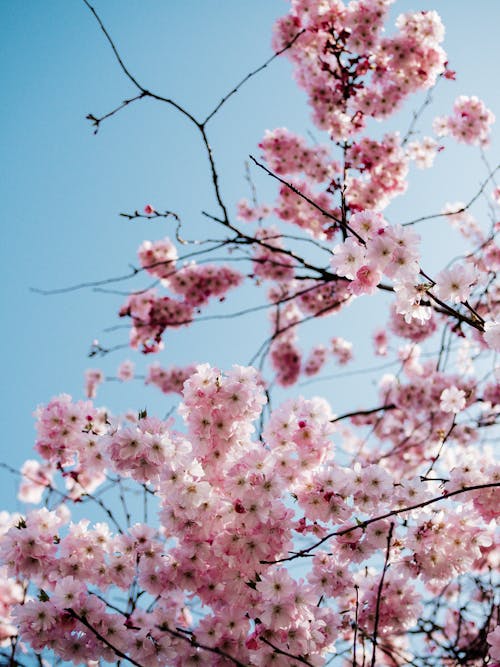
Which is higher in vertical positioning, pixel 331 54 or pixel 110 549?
pixel 331 54

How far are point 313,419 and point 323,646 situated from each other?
1294mm

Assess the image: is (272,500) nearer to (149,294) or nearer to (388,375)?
(149,294)

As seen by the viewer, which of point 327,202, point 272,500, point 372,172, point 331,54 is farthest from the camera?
point 327,202

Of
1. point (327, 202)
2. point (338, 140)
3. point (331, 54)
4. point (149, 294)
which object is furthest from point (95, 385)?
point (331, 54)

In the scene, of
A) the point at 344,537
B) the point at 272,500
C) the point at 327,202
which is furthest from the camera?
the point at 327,202

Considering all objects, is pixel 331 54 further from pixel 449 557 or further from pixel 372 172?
pixel 449 557

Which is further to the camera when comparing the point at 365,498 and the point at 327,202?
the point at 327,202

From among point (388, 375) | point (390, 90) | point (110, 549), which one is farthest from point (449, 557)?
point (388, 375)

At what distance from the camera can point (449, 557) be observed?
290 cm

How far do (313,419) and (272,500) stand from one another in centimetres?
64

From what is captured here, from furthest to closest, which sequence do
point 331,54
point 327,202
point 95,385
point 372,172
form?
point 95,385 < point 327,202 < point 372,172 < point 331,54

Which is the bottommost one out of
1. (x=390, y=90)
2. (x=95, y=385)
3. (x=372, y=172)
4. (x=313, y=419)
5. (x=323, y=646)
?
(x=323, y=646)

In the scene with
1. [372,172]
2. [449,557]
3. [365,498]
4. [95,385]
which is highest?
[372,172]

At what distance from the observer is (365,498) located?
2.87 m
